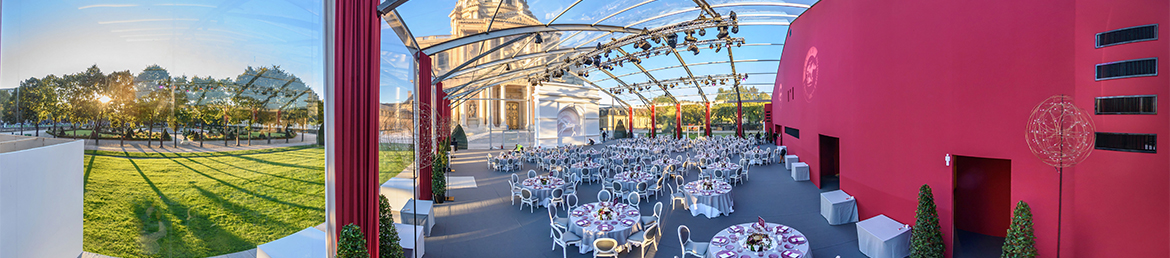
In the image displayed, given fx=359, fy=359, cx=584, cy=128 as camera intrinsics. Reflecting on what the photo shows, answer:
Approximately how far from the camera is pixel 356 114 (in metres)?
3.71

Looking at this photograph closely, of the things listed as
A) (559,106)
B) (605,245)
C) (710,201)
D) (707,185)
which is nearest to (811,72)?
(707,185)

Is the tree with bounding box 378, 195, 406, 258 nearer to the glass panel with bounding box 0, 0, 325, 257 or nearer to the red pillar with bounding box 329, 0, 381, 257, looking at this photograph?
the red pillar with bounding box 329, 0, 381, 257

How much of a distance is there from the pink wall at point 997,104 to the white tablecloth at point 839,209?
0.20m

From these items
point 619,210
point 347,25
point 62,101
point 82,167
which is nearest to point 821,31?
point 619,210

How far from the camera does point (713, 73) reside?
66.4ft

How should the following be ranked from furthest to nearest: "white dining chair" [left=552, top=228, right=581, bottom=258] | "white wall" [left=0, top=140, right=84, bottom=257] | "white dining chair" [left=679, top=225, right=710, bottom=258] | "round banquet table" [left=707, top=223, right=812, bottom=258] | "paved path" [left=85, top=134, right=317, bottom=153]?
1. "white dining chair" [left=552, top=228, right=581, bottom=258]
2. "white dining chair" [left=679, top=225, right=710, bottom=258]
3. "round banquet table" [left=707, top=223, right=812, bottom=258]
4. "paved path" [left=85, top=134, right=317, bottom=153]
5. "white wall" [left=0, top=140, right=84, bottom=257]

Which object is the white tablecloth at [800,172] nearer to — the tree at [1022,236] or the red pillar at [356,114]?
the tree at [1022,236]

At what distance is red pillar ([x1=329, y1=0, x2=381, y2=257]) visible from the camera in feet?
11.4

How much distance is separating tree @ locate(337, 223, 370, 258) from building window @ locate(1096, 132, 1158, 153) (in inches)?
300

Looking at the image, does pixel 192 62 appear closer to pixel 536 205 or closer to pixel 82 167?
pixel 82 167

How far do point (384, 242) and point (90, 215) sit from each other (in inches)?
254

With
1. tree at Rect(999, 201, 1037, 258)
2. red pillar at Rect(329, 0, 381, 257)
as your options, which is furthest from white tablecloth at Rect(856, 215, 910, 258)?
red pillar at Rect(329, 0, 381, 257)

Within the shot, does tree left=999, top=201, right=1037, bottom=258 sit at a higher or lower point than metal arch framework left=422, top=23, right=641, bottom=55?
lower

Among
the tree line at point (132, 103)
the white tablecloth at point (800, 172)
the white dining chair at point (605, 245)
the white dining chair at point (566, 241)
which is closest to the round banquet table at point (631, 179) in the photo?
the white dining chair at point (566, 241)
